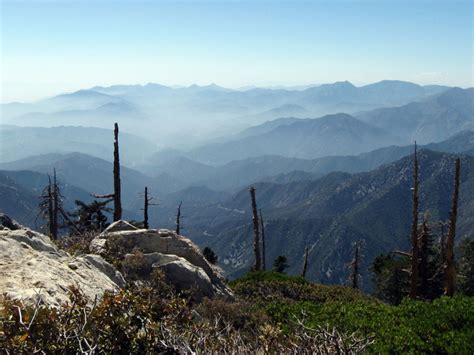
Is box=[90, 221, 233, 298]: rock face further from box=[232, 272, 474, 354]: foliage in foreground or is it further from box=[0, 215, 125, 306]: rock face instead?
box=[232, 272, 474, 354]: foliage in foreground

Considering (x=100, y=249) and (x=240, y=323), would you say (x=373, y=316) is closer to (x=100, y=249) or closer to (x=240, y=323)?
(x=240, y=323)

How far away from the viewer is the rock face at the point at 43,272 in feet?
27.4

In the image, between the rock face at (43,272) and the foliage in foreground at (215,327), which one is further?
the rock face at (43,272)

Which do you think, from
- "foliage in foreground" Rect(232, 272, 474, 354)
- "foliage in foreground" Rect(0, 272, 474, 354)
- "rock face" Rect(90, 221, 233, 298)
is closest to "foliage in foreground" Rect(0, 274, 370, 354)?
"foliage in foreground" Rect(0, 272, 474, 354)

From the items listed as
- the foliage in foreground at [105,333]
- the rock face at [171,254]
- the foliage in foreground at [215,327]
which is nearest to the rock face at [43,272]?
the foliage in foreground at [215,327]

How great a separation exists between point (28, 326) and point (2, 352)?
0.44 meters

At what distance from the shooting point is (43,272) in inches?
383

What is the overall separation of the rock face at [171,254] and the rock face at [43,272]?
236cm

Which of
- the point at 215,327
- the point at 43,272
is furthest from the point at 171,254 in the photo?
the point at 215,327

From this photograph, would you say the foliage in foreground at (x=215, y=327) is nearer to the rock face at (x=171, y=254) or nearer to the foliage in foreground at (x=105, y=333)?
the foliage in foreground at (x=105, y=333)

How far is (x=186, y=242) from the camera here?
19938 mm

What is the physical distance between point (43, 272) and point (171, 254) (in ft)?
28.5

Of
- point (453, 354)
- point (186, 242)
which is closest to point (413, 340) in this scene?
point (453, 354)

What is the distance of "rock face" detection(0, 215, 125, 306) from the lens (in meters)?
8.35
